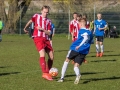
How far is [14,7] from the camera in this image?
44.0 m

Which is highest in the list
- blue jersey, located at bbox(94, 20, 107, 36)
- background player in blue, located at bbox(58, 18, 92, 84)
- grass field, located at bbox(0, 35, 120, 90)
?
background player in blue, located at bbox(58, 18, 92, 84)

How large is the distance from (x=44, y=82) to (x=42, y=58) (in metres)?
0.97

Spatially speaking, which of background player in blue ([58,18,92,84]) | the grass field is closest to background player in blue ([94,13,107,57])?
the grass field

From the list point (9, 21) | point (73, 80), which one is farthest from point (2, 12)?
point (73, 80)

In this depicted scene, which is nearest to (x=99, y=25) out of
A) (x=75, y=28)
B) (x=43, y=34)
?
(x=75, y=28)

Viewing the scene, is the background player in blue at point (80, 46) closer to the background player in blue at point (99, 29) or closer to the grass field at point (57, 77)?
the grass field at point (57, 77)

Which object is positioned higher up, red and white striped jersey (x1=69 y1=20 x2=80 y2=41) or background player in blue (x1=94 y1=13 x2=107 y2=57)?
red and white striped jersey (x1=69 y1=20 x2=80 y2=41)

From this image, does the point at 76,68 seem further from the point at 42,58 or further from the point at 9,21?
the point at 9,21

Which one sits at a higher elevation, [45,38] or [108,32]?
[45,38]

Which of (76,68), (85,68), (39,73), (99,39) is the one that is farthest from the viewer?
(99,39)

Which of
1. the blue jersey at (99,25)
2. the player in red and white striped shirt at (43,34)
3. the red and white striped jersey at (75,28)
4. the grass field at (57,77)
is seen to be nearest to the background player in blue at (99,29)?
the blue jersey at (99,25)

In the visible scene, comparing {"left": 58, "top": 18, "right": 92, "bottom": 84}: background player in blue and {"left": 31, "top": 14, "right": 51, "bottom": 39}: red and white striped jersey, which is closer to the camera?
{"left": 58, "top": 18, "right": 92, "bottom": 84}: background player in blue

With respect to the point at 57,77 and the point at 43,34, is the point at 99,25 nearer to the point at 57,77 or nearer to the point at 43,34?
the point at 57,77

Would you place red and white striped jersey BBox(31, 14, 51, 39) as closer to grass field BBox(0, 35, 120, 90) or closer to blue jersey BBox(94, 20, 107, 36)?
grass field BBox(0, 35, 120, 90)
